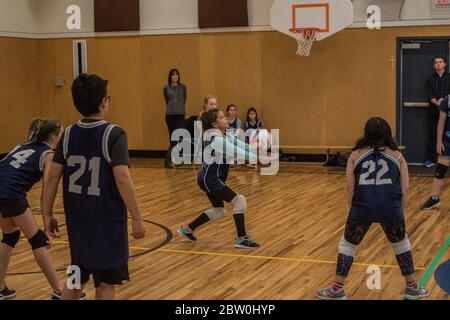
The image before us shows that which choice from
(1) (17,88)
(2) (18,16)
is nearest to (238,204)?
(1) (17,88)

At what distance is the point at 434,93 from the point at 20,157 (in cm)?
1058

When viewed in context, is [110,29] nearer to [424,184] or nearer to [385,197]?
[424,184]

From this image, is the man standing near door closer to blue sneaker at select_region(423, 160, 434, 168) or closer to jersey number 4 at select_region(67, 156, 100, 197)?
blue sneaker at select_region(423, 160, 434, 168)

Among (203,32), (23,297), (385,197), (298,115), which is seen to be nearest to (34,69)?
(203,32)

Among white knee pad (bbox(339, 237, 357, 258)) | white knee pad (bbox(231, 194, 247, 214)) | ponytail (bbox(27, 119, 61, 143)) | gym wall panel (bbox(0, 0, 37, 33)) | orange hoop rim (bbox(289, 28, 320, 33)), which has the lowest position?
white knee pad (bbox(339, 237, 357, 258))

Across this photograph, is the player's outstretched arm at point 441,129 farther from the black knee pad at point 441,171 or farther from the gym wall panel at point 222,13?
the gym wall panel at point 222,13

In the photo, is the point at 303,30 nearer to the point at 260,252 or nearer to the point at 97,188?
the point at 260,252

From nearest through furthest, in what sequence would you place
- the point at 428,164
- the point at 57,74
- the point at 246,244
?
the point at 246,244
the point at 428,164
the point at 57,74

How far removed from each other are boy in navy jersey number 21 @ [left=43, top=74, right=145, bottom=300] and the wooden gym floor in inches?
70.5

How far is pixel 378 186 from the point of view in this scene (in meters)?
5.54

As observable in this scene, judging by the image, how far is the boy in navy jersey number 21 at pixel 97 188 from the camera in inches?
167

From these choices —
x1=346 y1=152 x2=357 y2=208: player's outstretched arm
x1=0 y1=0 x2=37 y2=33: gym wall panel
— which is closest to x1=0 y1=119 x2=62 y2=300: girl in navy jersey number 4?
x1=346 y1=152 x2=357 y2=208: player's outstretched arm

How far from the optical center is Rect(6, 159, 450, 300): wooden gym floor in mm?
6262
